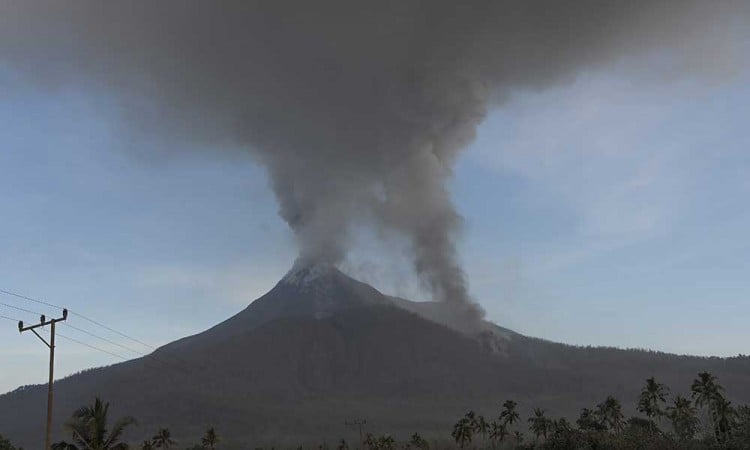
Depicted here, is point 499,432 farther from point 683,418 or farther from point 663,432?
point 663,432

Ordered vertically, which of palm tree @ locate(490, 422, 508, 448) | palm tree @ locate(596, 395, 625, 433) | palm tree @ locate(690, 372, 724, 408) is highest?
palm tree @ locate(690, 372, 724, 408)

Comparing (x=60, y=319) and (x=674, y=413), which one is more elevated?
(x=60, y=319)

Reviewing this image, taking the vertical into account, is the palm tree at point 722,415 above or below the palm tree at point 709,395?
below

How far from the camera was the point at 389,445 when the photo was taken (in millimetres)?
147000

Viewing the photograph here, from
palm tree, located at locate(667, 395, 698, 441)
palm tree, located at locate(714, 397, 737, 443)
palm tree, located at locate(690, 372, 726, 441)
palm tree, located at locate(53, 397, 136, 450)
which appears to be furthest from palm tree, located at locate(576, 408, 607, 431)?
palm tree, located at locate(53, 397, 136, 450)

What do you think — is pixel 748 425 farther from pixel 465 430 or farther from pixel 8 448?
pixel 465 430

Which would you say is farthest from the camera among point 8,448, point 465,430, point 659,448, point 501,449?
point 501,449

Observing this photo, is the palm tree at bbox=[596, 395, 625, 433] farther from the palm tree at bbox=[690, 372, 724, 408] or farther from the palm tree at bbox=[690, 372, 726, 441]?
the palm tree at bbox=[690, 372, 726, 441]

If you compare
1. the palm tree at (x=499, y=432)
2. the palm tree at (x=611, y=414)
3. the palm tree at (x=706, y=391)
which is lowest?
the palm tree at (x=499, y=432)

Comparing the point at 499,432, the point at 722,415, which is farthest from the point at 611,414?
the point at 722,415

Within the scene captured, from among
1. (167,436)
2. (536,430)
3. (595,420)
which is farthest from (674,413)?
(167,436)

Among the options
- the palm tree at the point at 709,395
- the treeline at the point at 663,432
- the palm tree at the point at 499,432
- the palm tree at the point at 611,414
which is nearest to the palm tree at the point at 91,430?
the treeline at the point at 663,432

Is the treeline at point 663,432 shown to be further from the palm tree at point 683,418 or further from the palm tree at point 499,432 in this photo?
the palm tree at point 499,432

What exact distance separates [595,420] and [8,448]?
95943mm
